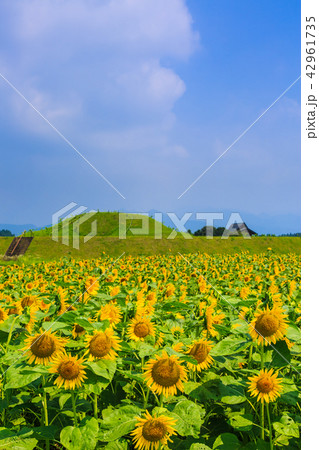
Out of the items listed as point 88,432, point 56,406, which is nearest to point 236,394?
point 88,432

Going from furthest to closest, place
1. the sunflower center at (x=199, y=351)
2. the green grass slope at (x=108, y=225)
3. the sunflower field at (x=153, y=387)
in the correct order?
1. the green grass slope at (x=108, y=225)
2. the sunflower center at (x=199, y=351)
3. the sunflower field at (x=153, y=387)

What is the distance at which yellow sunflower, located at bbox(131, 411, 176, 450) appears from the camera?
222 centimetres

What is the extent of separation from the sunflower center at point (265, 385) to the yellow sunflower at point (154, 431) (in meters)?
0.68

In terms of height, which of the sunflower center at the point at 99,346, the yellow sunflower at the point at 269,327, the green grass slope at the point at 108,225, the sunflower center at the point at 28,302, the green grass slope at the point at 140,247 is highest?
the green grass slope at the point at 108,225

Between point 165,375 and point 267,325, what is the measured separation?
0.82 m

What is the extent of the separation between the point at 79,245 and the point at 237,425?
33732 mm

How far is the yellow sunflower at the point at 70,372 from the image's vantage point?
2.53 meters

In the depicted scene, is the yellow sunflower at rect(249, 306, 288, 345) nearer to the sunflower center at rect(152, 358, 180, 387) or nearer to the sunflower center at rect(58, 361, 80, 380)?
the sunflower center at rect(152, 358, 180, 387)

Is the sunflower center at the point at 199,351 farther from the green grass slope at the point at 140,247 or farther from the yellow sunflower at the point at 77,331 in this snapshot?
the green grass slope at the point at 140,247

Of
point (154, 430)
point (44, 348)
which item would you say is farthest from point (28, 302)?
point (154, 430)

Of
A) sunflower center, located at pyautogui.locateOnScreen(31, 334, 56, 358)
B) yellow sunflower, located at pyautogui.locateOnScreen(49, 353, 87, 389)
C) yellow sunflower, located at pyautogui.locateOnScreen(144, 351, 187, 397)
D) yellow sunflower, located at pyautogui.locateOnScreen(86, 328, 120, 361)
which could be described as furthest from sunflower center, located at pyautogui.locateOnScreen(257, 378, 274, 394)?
sunflower center, located at pyautogui.locateOnScreen(31, 334, 56, 358)

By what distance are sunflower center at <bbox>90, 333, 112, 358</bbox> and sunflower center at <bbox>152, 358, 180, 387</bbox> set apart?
373mm

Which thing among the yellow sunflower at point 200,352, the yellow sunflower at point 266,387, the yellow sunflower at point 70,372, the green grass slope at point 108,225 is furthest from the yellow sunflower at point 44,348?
the green grass slope at point 108,225

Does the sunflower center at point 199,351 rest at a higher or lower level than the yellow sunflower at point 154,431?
higher
